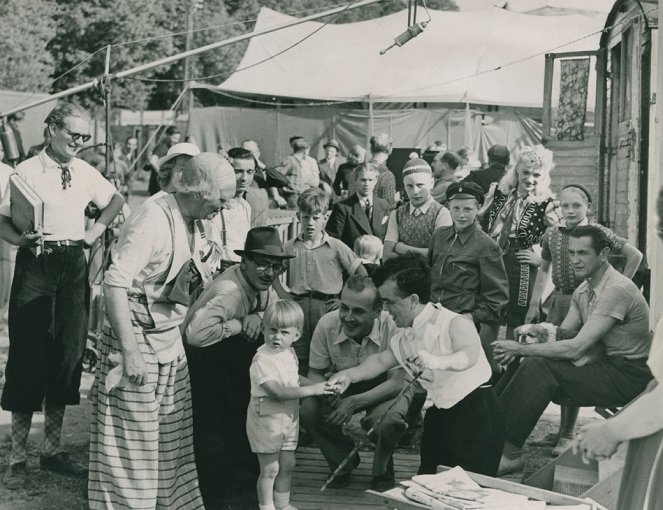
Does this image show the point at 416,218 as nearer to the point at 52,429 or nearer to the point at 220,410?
the point at 220,410

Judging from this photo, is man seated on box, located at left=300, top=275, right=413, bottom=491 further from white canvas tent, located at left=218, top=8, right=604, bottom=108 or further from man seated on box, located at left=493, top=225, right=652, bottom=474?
white canvas tent, located at left=218, top=8, right=604, bottom=108

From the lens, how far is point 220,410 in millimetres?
5484

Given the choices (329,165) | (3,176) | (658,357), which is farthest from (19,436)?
(329,165)

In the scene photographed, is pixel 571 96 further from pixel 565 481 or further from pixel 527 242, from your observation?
pixel 565 481

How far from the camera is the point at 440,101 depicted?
21.5 metres

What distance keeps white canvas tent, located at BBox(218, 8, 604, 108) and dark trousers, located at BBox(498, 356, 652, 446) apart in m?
16.0

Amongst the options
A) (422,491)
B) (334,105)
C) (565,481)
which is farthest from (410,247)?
(334,105)

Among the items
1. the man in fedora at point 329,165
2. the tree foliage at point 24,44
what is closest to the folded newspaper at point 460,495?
the man in fedora at point 329,165

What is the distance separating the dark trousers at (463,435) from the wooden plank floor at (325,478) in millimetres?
432

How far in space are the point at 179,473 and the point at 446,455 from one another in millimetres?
1357

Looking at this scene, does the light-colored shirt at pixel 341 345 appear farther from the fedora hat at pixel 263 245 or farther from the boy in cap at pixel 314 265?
the boy in cap at pixel 314 265

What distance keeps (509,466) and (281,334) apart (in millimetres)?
1708

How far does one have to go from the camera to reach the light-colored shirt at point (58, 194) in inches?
225

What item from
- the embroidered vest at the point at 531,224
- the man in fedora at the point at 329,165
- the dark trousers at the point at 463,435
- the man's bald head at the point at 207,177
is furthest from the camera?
the man in fedora at the point at 329,165
